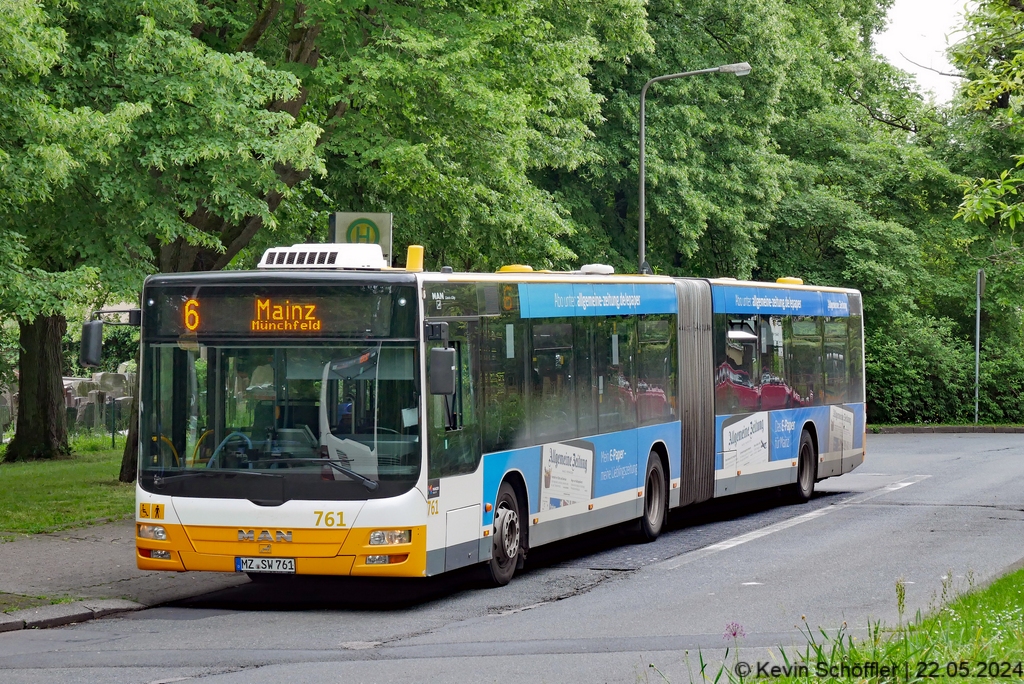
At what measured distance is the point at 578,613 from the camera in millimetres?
11156

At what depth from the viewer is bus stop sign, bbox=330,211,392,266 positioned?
16.5 metres

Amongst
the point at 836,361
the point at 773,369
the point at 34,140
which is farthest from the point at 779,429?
the point at 34,140

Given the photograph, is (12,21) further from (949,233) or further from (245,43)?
(949,233)

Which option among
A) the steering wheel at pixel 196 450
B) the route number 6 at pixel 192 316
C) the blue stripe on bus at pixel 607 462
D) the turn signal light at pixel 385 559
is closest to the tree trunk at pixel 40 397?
the blue stripe on bus at pixel 607 462

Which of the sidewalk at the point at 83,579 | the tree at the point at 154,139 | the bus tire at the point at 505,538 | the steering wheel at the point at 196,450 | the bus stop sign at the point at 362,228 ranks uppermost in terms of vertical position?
the tree at the point at 154,139

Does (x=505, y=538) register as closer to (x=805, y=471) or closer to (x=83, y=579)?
(x=83, y=579)

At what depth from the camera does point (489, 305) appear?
12828 millimetres

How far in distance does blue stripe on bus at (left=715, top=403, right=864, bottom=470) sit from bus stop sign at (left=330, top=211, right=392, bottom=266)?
4919 millimetres

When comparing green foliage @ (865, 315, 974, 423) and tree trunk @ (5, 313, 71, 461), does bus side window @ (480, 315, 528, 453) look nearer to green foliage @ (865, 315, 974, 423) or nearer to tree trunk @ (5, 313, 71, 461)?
tree trunk @ (5, 313, 71, 461)

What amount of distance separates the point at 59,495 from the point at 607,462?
9061 mm

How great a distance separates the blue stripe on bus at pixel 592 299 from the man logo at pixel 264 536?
3423mm

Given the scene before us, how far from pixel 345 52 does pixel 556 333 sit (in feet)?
24.6

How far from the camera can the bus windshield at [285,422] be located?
11211 mm

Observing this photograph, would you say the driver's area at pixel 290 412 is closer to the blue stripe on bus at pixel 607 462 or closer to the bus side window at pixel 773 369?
the blue stripe on bus at pixel 607 462
